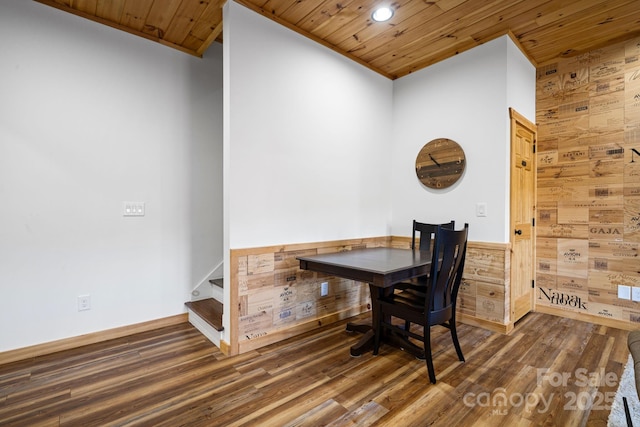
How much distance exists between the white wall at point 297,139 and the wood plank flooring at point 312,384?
947 mm

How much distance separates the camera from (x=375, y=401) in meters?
1.73

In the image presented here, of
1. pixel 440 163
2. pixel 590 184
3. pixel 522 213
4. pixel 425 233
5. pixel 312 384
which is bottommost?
pixel 312 384

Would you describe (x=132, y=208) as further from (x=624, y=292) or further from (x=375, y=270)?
(x=624, y=292)

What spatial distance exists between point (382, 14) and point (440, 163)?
5.00 ft

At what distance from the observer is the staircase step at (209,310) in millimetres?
2443

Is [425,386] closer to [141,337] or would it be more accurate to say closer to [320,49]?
[141,337]

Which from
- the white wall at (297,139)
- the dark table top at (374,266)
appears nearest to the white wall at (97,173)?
the white wall at (297,139)

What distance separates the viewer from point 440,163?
10.4ft

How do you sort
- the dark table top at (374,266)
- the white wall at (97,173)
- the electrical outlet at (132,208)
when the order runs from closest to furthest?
the dark table top at (374,266) < the white wall at (97,173) < the electrical outlet at (132,208)

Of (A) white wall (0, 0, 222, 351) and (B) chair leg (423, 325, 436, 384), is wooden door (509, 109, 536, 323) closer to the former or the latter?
(B) chair leg (423, 325, 436, 384)

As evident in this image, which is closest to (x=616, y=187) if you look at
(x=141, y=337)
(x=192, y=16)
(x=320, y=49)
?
(x=320, y=49)

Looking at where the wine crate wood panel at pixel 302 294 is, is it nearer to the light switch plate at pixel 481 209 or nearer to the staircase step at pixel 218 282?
the light switch plate at pixel 481 209

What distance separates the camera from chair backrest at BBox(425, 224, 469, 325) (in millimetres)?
1922

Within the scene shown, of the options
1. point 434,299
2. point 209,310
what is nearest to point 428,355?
point 434,299
